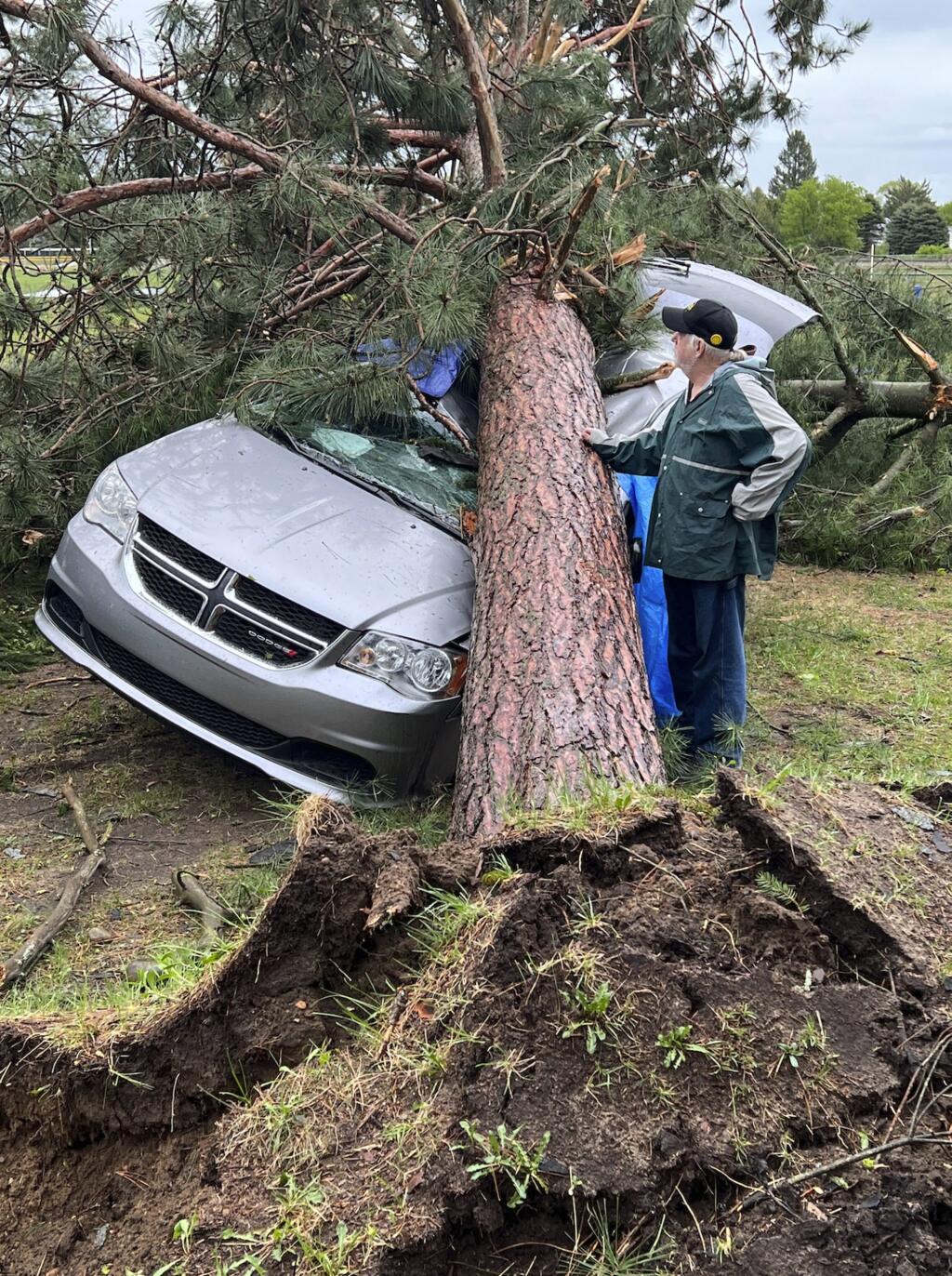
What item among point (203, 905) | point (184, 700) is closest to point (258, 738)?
point (184, 700)

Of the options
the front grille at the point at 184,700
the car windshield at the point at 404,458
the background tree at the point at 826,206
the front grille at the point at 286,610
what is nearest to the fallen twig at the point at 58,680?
the front grille at the point at 184,700

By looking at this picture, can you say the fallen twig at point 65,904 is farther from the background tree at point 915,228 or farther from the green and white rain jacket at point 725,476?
the background tree at point 915,228

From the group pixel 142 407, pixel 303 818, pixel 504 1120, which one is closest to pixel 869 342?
pixel 142 407

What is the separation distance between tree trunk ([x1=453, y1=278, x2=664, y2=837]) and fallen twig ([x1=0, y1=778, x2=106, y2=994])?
1.20 metres

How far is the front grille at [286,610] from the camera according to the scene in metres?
3.92

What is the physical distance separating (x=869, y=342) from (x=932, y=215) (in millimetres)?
57306

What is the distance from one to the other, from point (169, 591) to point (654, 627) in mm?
1978

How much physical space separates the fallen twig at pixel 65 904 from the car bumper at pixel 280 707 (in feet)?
1.48

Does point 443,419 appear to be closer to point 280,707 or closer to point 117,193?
point 280,707

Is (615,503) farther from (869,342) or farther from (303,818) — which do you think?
(869,342)

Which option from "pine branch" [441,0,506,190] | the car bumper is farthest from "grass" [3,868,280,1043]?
"pine branch" [441,0,506,190]

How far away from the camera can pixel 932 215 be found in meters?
57.1

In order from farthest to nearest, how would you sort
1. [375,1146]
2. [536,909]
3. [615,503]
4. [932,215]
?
1. [932,215]
2. [615,503]
3. [536,909]
4. [375,1146]

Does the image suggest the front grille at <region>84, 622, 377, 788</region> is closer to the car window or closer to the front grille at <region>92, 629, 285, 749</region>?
the front grille at <region>92, 629, 285, 749</region>
